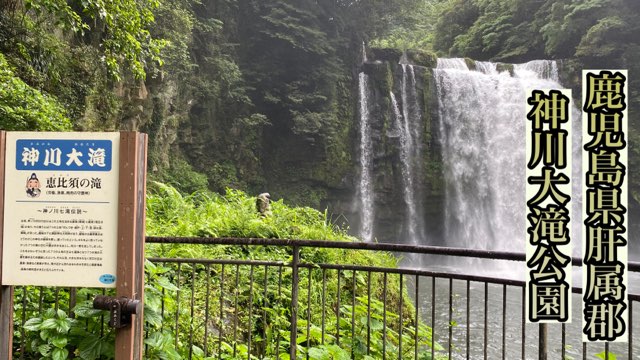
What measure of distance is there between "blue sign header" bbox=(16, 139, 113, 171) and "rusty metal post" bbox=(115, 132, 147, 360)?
0.31ft

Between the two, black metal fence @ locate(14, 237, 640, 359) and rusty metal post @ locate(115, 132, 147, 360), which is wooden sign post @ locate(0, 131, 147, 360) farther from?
black metal fence @ locate(14, 237, 640, 359)

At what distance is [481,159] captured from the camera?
773 inches

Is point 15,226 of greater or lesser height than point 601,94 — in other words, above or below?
below

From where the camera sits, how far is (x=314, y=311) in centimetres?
598

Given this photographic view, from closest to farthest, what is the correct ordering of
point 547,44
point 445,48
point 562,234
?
point 562,234 → point 547,44 → point 445,48

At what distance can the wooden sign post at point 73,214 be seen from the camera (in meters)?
2.39

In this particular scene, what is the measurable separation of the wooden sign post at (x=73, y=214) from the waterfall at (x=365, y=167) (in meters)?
17.5

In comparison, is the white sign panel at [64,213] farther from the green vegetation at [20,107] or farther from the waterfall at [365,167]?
the waterfall at [365,167]

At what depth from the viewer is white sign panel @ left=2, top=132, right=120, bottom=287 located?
2.39 m

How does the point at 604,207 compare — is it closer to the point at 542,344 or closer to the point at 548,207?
the point at 548,207

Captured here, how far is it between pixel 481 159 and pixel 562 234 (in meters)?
17.4

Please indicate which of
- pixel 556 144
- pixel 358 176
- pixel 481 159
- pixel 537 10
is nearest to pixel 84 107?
pixel 556 144

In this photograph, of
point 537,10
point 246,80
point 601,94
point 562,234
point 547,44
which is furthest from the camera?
point 537,10

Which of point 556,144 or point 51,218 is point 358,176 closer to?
point 556,144
